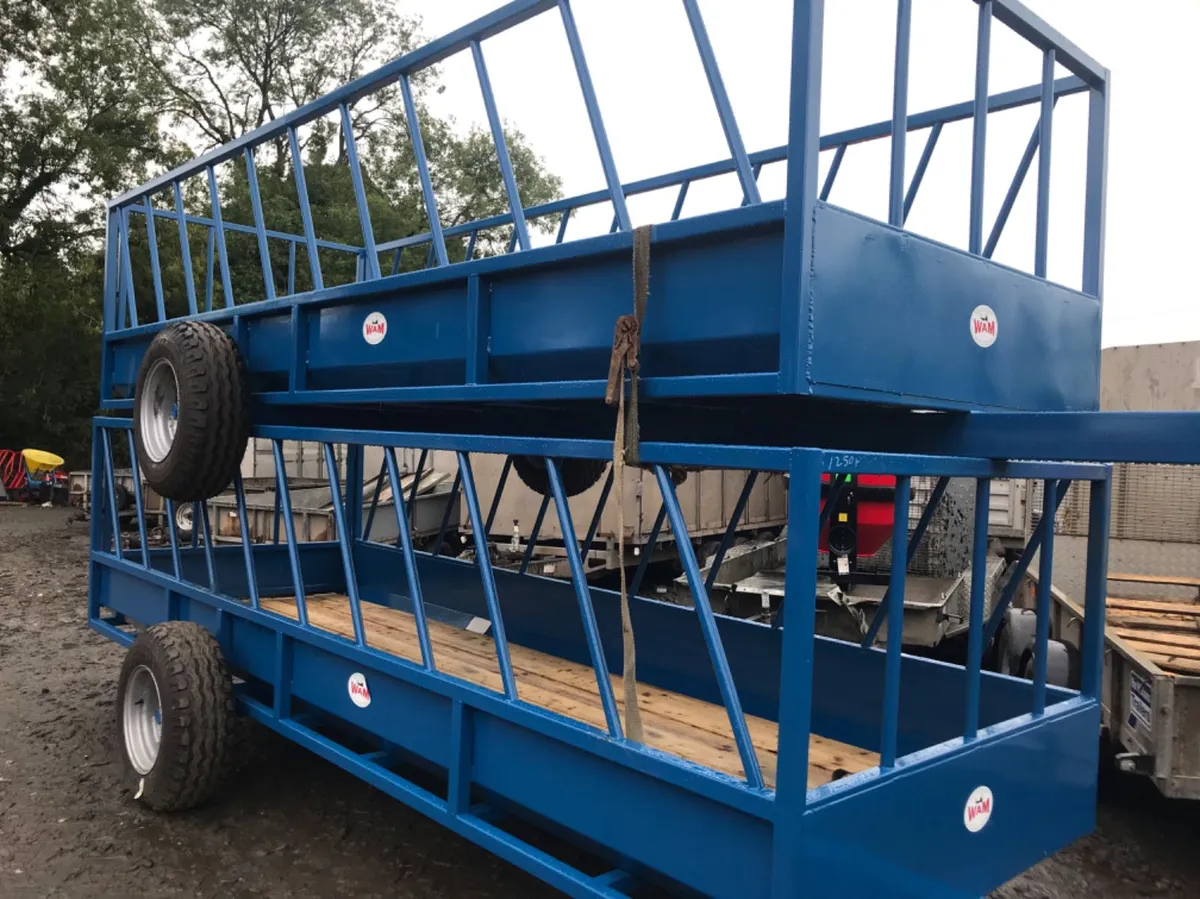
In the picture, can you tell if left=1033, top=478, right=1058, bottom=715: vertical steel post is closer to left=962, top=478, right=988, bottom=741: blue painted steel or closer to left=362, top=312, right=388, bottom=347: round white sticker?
left=962, top=478, right=988, bottom=741: blue painted steel

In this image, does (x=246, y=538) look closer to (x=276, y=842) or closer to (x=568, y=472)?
(x=276, y=842)

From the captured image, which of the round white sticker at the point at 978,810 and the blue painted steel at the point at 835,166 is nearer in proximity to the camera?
the round white sticker at the point at 978,810

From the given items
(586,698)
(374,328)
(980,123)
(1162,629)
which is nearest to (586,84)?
(980,123)

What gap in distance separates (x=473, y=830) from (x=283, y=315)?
2382 mm

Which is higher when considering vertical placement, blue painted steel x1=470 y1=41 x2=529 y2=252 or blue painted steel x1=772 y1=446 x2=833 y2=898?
blue painted steel x1=470 y1=41 x2=529 y2=252

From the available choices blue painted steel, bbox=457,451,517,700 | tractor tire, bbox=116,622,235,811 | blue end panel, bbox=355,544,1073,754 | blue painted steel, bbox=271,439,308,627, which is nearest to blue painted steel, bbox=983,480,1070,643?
blue end panel, bbox=355,544,1073,754

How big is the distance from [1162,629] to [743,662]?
2479mm

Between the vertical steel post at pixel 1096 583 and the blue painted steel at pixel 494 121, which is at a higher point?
the blue painted steel at pixel 494 121

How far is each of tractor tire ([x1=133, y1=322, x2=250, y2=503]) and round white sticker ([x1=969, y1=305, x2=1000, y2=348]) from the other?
117 inches

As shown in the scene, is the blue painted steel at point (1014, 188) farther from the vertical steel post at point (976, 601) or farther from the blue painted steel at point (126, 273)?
the blue painted steel at point (126, 273)

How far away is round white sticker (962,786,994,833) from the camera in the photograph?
2369mm

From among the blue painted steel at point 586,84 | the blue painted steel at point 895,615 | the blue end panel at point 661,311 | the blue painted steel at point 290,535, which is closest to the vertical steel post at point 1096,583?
the blue painted steel at point 895,615

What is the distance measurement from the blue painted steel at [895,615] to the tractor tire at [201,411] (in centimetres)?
292

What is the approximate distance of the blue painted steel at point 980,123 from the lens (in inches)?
97.1
